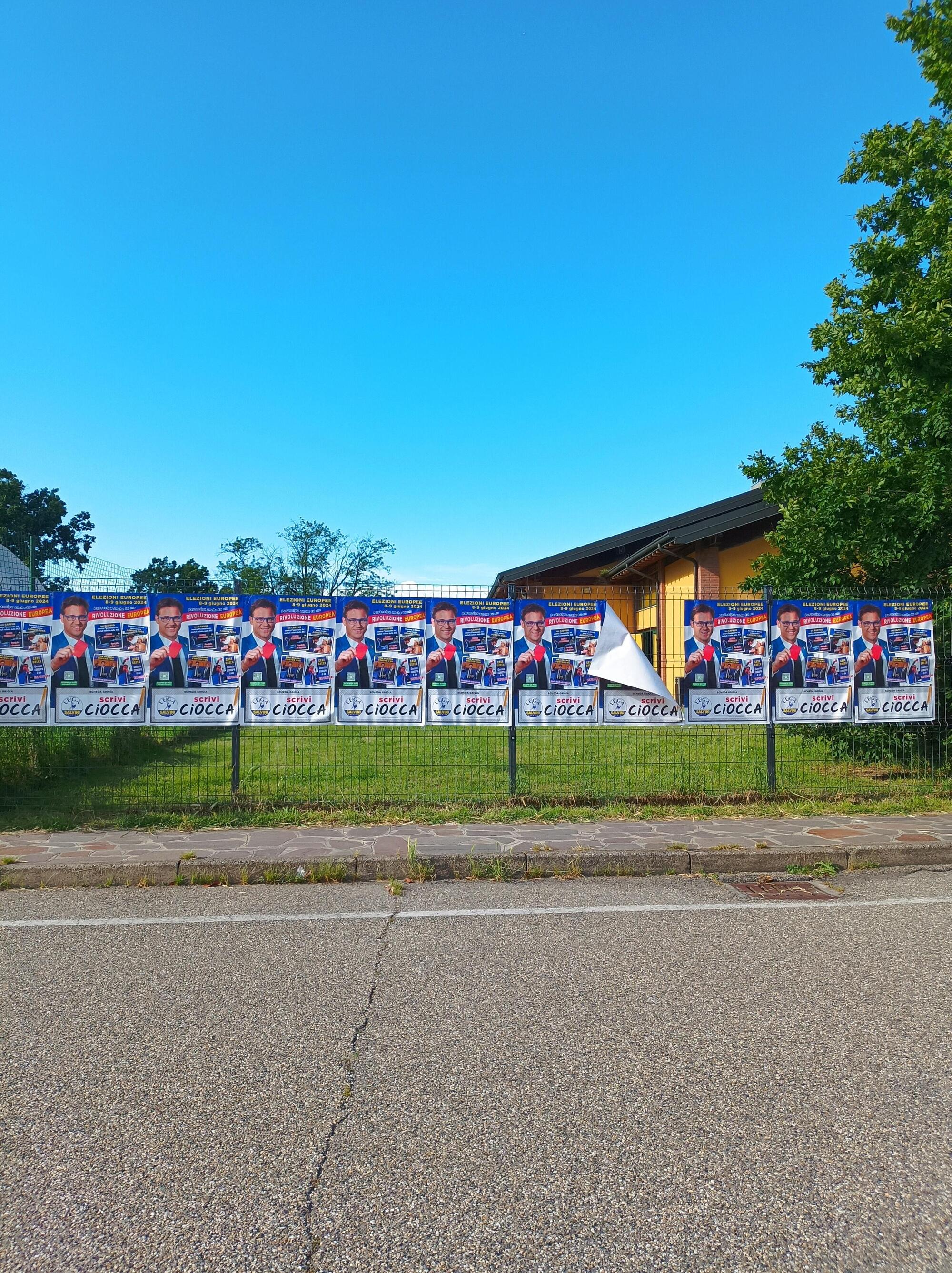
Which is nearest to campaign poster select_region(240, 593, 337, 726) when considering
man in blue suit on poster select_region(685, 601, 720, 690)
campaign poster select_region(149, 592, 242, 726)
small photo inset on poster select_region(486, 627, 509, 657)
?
campaign poster select_region(149, 592, 242, 726)

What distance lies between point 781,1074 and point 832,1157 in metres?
0.56

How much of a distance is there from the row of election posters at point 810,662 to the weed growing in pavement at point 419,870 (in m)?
3.68

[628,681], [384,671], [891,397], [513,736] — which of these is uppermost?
[891,397]

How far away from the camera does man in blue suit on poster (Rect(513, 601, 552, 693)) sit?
8820 mm

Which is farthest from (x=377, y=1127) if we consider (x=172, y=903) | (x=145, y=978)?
(x=172, y=903)

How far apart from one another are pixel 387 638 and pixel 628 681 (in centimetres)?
260

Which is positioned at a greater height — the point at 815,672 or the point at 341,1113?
the point at 815,672

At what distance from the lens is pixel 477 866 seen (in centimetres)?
664

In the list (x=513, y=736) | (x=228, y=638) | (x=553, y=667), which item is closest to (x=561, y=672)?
(x=553, y=667)

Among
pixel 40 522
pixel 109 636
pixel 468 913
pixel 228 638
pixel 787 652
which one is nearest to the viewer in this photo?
pixel 468 913

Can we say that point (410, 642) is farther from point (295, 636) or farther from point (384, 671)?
point (295, 636)

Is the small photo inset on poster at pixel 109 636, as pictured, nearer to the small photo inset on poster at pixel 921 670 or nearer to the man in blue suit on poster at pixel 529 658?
the man in blue suit on poster at pixel 529 658

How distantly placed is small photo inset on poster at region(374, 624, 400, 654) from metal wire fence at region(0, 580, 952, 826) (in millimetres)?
865

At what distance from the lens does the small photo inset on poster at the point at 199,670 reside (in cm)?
847
